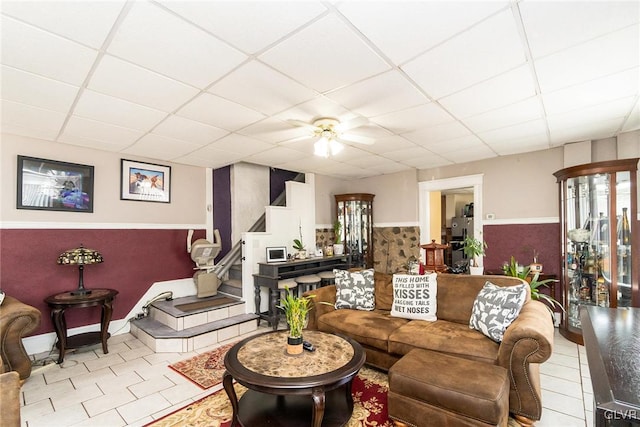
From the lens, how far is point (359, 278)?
11.8ft

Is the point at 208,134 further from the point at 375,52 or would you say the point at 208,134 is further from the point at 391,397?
the point at 391,397

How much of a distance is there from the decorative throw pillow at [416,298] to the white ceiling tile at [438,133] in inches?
64.7

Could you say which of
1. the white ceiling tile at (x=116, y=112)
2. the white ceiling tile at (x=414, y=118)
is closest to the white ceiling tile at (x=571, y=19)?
the white ceiling tile at (x=414, y=118)

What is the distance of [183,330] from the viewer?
3.83 meters

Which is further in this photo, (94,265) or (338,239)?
(338,239)

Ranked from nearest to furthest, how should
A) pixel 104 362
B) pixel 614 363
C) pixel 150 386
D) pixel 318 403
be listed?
pixel 614 363 → pixel 318 403 → pixel 150 386 → pixel 104 362

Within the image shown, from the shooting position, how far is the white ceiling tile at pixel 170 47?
1.62 meters

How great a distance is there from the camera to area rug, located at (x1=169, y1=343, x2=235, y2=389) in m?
2.89

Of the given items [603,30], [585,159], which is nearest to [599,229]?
[585,159]

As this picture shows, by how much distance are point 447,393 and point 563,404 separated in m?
1.31

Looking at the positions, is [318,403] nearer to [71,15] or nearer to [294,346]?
[294,346]

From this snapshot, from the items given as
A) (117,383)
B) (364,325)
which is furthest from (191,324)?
(364,325)

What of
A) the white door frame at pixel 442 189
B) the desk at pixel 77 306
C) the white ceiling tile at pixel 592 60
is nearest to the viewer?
the white ceiling tile at pixel 592 60

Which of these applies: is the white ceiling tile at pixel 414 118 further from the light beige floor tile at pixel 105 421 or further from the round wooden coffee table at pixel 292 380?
the light beige floor tile at pixel 105 421
